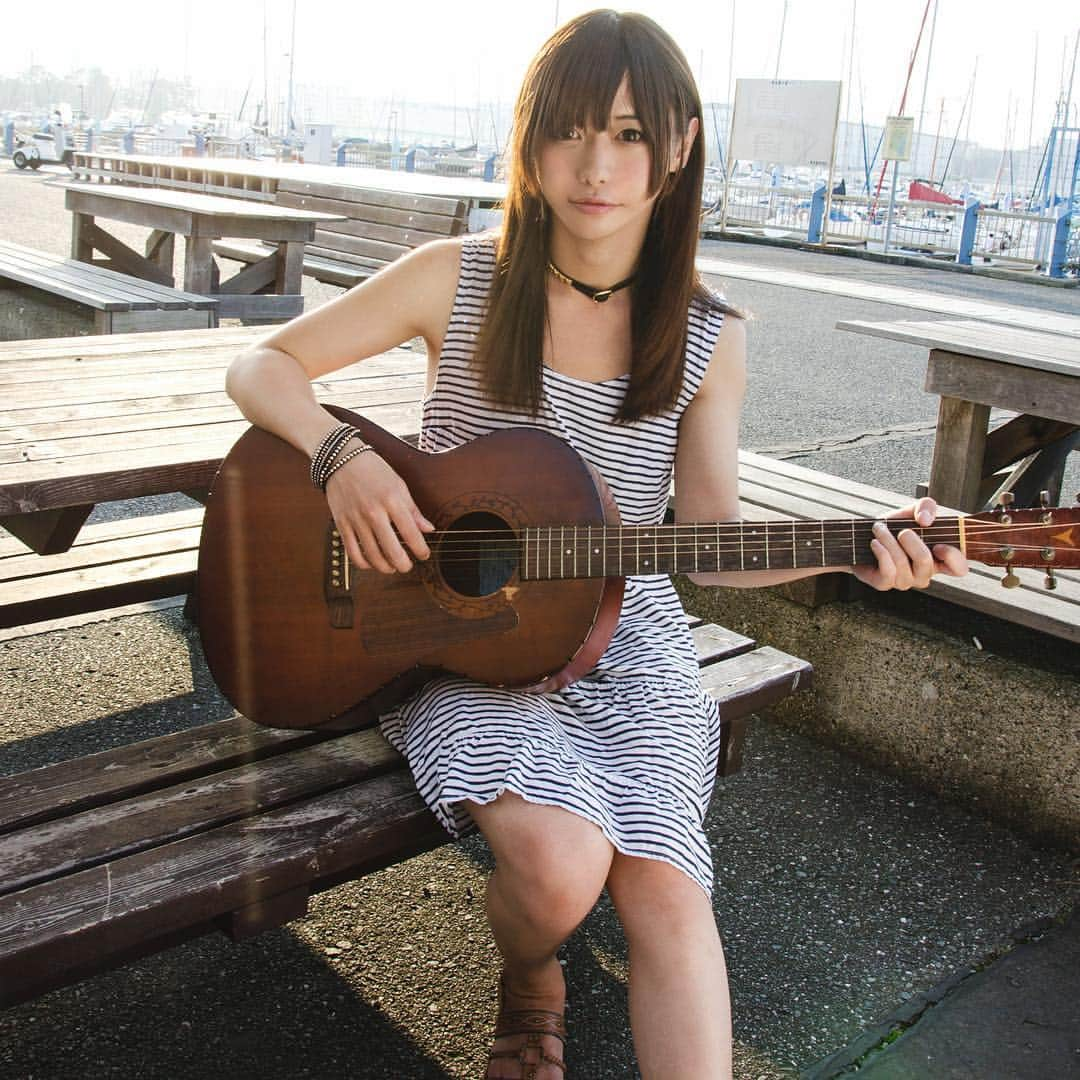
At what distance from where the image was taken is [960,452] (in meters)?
4.80

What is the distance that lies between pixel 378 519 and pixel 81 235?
783 cm

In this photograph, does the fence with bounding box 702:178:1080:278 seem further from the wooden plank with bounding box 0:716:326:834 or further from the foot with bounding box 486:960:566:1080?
the foot with bounding box 486:960:566:1080

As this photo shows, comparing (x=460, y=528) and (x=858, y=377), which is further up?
(x=460, y=528)

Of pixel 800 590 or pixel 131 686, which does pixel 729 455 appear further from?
pixel 131 686

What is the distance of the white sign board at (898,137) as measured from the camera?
19422 millimetres

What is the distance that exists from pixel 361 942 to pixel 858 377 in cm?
752

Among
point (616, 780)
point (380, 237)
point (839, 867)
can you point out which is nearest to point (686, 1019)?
point (616, 780)

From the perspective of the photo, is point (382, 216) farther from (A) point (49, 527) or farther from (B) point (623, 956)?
(B) point (623, 956)

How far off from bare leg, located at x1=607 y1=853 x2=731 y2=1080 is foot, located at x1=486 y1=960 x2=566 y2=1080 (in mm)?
234

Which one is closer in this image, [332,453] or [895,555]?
[895,555]

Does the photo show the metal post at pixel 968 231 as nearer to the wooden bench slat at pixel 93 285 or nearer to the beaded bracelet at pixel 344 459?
the wooden bench slat at pixel 93 285

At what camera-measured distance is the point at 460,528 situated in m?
2.15

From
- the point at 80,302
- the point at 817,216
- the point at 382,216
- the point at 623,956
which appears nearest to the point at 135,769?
the point at 623,956

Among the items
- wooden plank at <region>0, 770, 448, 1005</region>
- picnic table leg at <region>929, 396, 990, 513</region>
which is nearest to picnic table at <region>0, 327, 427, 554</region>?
wooden plank at <region>0, 770, 448, 1005</region>
